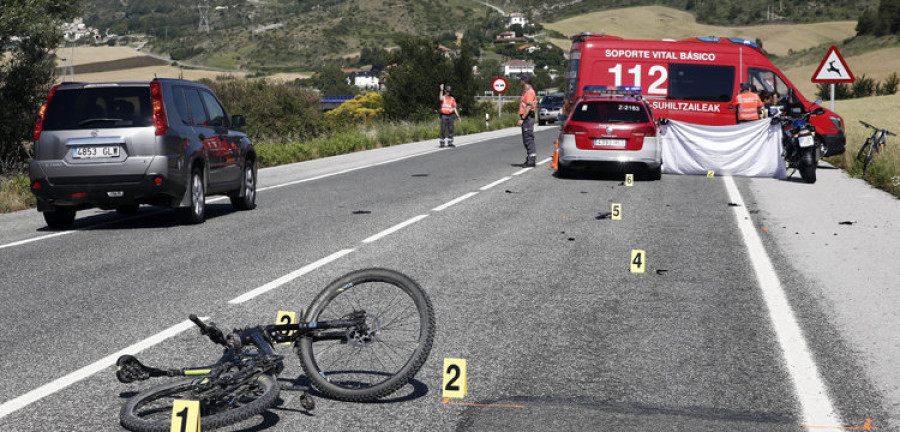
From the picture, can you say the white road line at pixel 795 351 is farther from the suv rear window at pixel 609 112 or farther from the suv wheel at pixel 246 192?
the suv rear window at pixel 609 112

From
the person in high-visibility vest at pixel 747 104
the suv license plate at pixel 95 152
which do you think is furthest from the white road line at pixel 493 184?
the suv license plate at pixel 95 152

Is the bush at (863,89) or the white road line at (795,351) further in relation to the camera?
the bush at (863,89)

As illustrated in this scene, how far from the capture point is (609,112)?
19141 mm

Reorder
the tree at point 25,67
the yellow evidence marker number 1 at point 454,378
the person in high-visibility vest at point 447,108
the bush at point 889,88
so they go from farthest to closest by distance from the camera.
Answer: the bush at point 889,88
the person in high-visibility vest at point 447,108
the tree at point 25,67
the yellow evidence marker number 1 at point 454,378

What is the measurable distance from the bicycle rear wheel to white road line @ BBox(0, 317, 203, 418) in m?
0.73

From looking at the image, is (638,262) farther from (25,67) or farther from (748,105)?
(25,67)

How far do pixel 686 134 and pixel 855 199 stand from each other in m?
5.75

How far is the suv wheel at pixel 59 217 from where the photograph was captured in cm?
1252

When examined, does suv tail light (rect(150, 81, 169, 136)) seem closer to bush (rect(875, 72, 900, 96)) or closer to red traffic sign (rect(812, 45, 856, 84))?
red traffic sign (rect(812, 45, 856, 84))

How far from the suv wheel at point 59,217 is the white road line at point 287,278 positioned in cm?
442

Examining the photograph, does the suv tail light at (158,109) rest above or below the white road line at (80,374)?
above

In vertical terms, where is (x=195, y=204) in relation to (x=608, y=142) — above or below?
above

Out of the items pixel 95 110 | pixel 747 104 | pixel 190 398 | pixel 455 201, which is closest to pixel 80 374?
pixel 190 398

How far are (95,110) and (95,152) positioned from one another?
1.73ft
